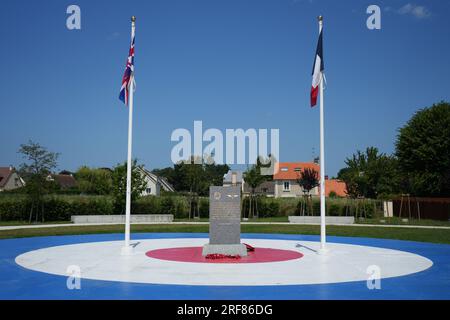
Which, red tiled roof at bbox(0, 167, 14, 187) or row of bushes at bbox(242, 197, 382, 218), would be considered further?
red tiled roof at bbox(0, 167, 14, 187)

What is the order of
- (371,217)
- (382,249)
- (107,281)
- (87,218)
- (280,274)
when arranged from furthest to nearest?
(371,217), (87,218), (382,249), (280,274), (107,281)

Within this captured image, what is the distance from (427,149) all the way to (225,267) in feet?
141

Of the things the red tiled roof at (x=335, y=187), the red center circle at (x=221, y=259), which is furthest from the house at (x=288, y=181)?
the red center circle at (x=221, y=259)

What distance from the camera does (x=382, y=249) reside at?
19.0m

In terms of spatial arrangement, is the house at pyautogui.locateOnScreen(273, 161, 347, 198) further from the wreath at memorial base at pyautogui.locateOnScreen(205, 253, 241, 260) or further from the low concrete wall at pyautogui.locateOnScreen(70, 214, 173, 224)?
the wreath at memorial base at pyautogui.locateOnScreen(205, 253, 241, 260)

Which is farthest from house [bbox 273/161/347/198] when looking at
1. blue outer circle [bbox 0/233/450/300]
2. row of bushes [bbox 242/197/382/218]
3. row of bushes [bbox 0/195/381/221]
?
blue outer circle [bbox 0/233/450/300]

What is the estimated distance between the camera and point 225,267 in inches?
539

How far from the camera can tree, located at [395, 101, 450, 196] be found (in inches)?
1934

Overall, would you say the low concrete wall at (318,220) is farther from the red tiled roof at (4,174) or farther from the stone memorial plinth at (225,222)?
the red tiled roof at (4,174)

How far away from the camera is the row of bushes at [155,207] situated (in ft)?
125

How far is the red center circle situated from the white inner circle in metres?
0.49
